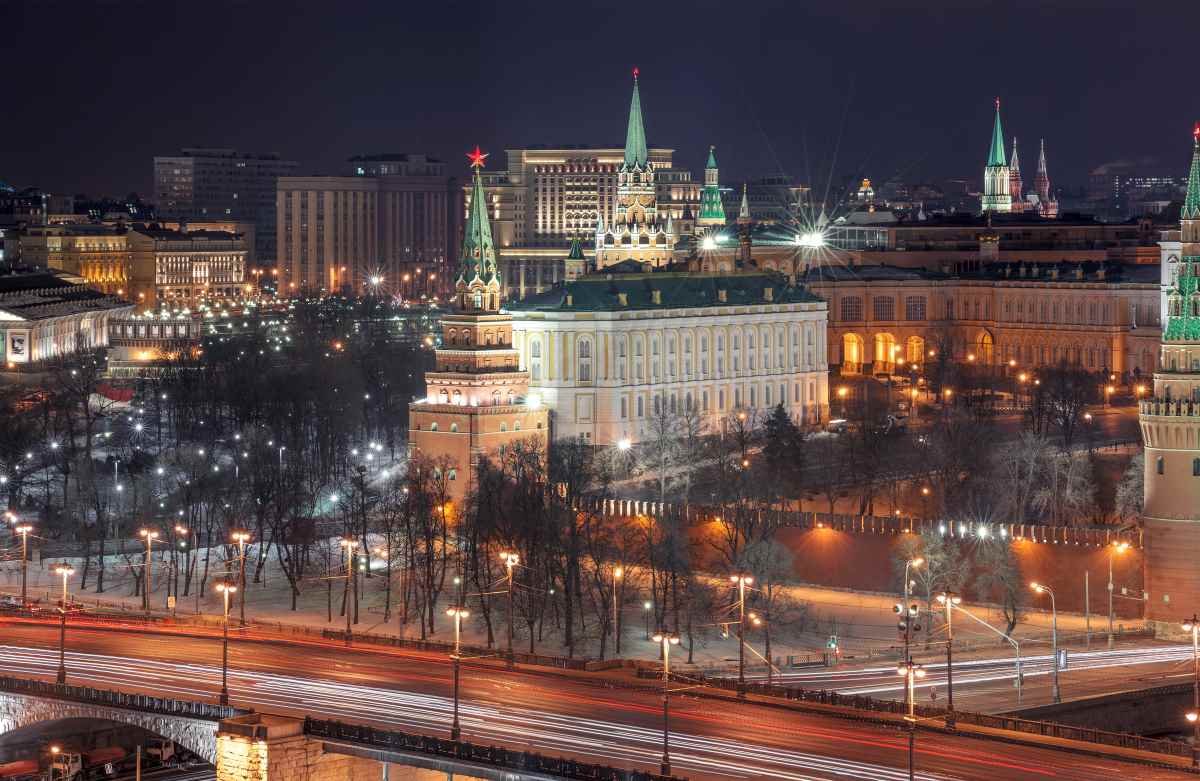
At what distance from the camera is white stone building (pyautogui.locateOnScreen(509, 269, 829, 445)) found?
170m

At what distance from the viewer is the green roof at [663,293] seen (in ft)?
569

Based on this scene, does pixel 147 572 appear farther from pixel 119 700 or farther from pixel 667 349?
pixel 667 349

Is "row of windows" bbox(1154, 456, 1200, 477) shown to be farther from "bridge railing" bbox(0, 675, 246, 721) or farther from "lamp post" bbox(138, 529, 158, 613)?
"bridge railing" bbox(0, 675, 246, 721)

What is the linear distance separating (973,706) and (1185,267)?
96.4 feet

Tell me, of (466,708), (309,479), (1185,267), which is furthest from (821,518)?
(466,708)

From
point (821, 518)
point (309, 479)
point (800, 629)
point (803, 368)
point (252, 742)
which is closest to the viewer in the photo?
point (252, 742)

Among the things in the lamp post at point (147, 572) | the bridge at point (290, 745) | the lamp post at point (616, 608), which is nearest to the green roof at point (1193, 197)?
Answer: the lamp post at point (616, 608)

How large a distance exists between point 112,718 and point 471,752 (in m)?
14.7

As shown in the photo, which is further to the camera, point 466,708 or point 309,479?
point 309,479

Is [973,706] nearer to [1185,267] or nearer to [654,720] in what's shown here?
[654,720]

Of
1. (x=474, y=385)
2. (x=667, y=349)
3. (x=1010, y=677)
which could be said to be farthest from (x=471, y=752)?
(x=667, y=349)

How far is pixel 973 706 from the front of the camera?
103 metres

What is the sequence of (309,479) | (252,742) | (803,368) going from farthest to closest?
1. (803,368)
2. (309,479)
3. (252,742)

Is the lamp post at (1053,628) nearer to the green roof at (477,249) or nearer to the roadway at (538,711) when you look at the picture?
the roadway at (538,711)
